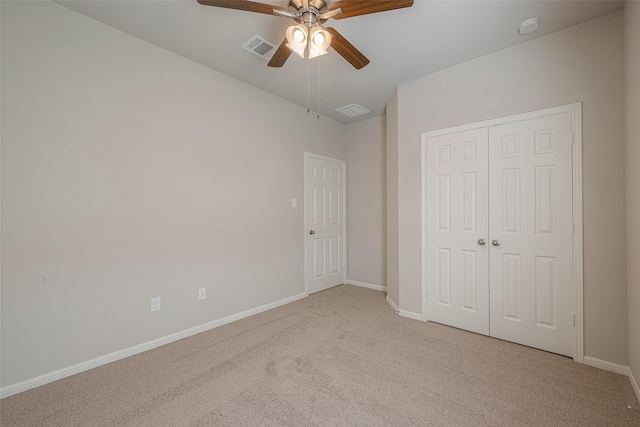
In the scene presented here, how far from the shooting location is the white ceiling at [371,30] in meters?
1.99

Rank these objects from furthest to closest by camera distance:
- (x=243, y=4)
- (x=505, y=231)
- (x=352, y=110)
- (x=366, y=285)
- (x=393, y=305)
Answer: (x=366, y=285) < (x=352, y=110) < (x=393, y=305) < (x=505, y=231) < (x=243, y=4)

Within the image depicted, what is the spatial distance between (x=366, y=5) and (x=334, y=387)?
2.49m

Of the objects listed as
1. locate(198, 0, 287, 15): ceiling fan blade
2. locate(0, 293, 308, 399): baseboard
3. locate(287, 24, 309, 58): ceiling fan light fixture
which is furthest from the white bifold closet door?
locate(0, 293, 308, 399): baseboard

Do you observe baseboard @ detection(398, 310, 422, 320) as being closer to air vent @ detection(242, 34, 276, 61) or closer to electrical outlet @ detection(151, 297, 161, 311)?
electrical outlet @ detection(151, 297, 161, 311)

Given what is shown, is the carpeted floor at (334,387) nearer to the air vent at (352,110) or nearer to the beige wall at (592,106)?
the beige wall at (592,106)

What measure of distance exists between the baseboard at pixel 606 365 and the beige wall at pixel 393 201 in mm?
1632

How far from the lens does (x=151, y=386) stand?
1.87 meters

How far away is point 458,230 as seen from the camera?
2.77m

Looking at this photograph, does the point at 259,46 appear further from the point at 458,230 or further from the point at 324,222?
the point at 458,230

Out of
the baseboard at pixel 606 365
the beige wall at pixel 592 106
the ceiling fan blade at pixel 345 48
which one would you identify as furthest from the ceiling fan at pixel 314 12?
the baseboard at pixel 606 365

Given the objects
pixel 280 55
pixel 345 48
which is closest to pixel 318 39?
pixel 345 48

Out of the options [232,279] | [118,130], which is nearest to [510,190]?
[232,279]

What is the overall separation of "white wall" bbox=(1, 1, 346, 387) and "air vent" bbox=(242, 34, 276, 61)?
0.66m

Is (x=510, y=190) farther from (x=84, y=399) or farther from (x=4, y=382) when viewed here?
(x=4, y=382)
